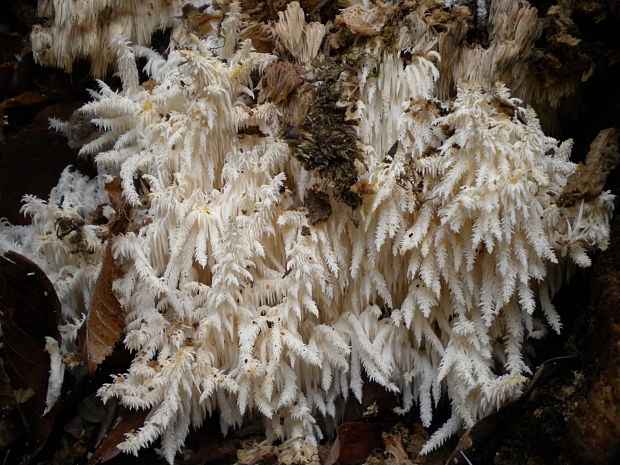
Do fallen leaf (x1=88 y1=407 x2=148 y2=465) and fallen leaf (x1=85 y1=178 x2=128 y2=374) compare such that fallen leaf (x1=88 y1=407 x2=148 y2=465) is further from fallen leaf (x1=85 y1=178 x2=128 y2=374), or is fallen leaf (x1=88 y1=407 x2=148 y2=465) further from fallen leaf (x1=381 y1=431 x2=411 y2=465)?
fallen leaf (x1=381 y1=431 x2=411 y2=465)

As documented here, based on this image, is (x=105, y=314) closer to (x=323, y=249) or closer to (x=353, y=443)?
(x=323, y=249)

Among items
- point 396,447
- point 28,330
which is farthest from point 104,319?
point 396,447

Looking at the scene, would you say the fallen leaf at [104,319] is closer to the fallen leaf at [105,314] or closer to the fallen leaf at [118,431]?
the fallen leaf at [105,314]

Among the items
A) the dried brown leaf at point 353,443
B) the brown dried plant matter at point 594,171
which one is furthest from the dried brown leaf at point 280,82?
the dried brown leaf at point 353,443

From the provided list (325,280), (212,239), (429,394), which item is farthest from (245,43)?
(429,394)

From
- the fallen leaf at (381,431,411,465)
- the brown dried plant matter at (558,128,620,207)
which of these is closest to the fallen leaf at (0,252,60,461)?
the fallen leaf at (381,431,411,465)
